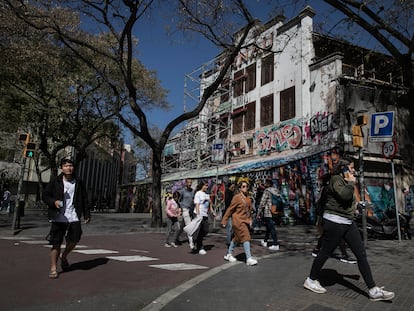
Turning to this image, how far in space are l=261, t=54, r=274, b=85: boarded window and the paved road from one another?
16.8 m

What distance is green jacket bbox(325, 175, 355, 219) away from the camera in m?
4.53

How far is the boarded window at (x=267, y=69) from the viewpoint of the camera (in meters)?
23.5

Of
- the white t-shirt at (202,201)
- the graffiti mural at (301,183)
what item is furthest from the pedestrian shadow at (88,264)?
the graffiti mural at (301,183)

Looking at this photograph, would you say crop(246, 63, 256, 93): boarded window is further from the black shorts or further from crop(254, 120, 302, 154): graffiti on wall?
the black shorts

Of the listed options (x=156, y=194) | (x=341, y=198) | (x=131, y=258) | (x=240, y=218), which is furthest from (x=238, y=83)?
(x=341, y=198)

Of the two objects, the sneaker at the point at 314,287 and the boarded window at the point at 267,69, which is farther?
the boarded window at the point at 267,69

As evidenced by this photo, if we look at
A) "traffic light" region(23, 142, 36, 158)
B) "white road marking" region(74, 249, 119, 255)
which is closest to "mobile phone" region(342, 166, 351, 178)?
"white road marking" region(74, 249, 119, 255)

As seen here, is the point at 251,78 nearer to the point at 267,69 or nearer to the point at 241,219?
the point at 267,69

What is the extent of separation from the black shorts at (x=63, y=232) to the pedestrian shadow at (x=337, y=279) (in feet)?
12.8

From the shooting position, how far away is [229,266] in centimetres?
655

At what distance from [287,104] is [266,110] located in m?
2.03

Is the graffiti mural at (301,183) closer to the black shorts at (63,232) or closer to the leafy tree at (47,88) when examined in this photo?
the leafy tree at (47,88)

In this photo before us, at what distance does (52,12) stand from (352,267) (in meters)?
15.3

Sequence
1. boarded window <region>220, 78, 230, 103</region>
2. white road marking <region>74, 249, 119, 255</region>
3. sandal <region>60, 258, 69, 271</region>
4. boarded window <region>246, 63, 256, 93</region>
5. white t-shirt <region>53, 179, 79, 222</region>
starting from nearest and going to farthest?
white t-shirt <region>53, 179, 79, 222</region>
sandal <region>60, 258, 69, 271</region>
white road marking <region>74, 249, 119, 255</region>
boarded window <region>246, 63, 256, 93</region>
boarded window <region>220, 78, 230, 103</region>
